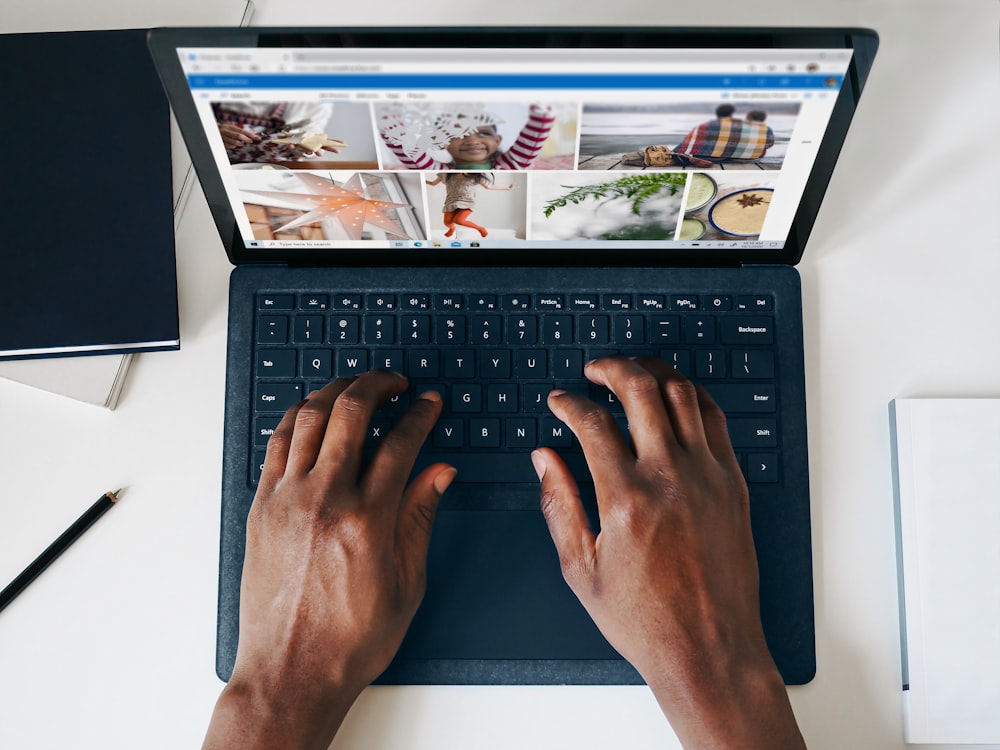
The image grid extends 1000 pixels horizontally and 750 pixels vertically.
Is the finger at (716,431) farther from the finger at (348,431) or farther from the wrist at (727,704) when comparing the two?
the finger at (348,431)

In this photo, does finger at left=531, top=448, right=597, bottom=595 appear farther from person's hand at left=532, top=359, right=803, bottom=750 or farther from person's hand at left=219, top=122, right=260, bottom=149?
person's hand at left=219, top=122, right=260, bottom=149

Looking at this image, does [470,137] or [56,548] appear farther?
[56,548]

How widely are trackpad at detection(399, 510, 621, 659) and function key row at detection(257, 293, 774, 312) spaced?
0.21m

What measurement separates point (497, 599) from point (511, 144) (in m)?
0.42

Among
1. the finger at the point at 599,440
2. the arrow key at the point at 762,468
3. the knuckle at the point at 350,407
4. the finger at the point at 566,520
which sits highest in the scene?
the knuckle at the point at 350,407

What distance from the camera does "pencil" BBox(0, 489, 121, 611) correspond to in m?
0.74

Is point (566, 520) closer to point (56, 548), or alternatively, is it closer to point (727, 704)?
point (727, 704)

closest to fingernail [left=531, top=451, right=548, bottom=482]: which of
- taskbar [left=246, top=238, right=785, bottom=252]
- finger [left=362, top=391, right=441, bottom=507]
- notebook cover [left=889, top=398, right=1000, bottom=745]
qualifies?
finger [left=362, top=391, right=441, bottom=507]

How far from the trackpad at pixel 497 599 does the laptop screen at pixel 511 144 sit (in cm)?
27

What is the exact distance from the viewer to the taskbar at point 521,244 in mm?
728

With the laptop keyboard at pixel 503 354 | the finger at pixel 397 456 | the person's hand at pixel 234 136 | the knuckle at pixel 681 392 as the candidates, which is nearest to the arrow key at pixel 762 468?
the laptop keyboard at pixel 503 354

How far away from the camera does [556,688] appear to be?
0.72m

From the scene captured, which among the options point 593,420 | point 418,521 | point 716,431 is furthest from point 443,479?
point 716,431

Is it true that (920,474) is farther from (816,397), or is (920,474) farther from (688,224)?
(688,224)
